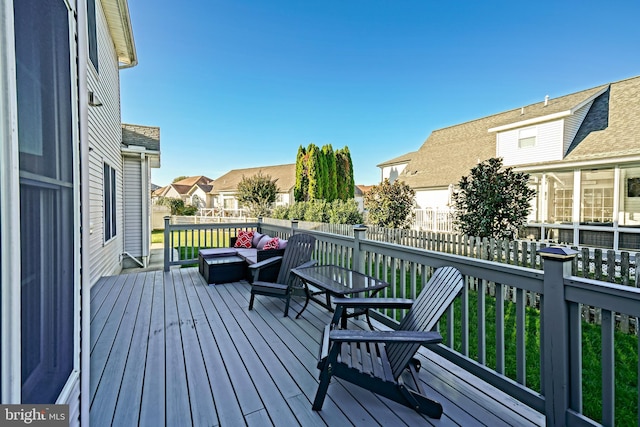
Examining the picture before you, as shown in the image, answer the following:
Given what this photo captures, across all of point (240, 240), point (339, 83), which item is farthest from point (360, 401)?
point (339, 83)

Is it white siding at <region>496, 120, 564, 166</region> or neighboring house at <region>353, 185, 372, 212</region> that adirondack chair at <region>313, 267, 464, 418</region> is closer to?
neighboring house at <region>353, 185, 372, 212</region>

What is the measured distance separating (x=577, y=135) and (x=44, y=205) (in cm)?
1454

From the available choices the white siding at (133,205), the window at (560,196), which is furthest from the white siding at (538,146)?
the white siding at (133,205)

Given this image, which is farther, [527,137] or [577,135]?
[527,137]

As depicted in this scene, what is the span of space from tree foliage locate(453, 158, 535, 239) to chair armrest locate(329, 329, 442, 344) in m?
5.41

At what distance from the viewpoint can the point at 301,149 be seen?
20625 millimetres

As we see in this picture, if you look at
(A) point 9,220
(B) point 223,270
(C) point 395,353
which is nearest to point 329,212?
(B) point 223,270

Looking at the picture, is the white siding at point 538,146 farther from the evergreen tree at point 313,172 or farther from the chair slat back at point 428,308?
the chair slat back at point 428,308

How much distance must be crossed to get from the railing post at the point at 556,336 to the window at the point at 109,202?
7077 millimetres

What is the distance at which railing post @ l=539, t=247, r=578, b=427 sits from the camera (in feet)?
5.98

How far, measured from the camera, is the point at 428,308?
2.36 metres

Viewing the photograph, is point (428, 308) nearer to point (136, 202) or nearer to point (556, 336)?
point (556, 336)

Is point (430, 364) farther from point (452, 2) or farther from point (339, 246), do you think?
point (452, 2)

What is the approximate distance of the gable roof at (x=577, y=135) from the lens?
964 centimetres
